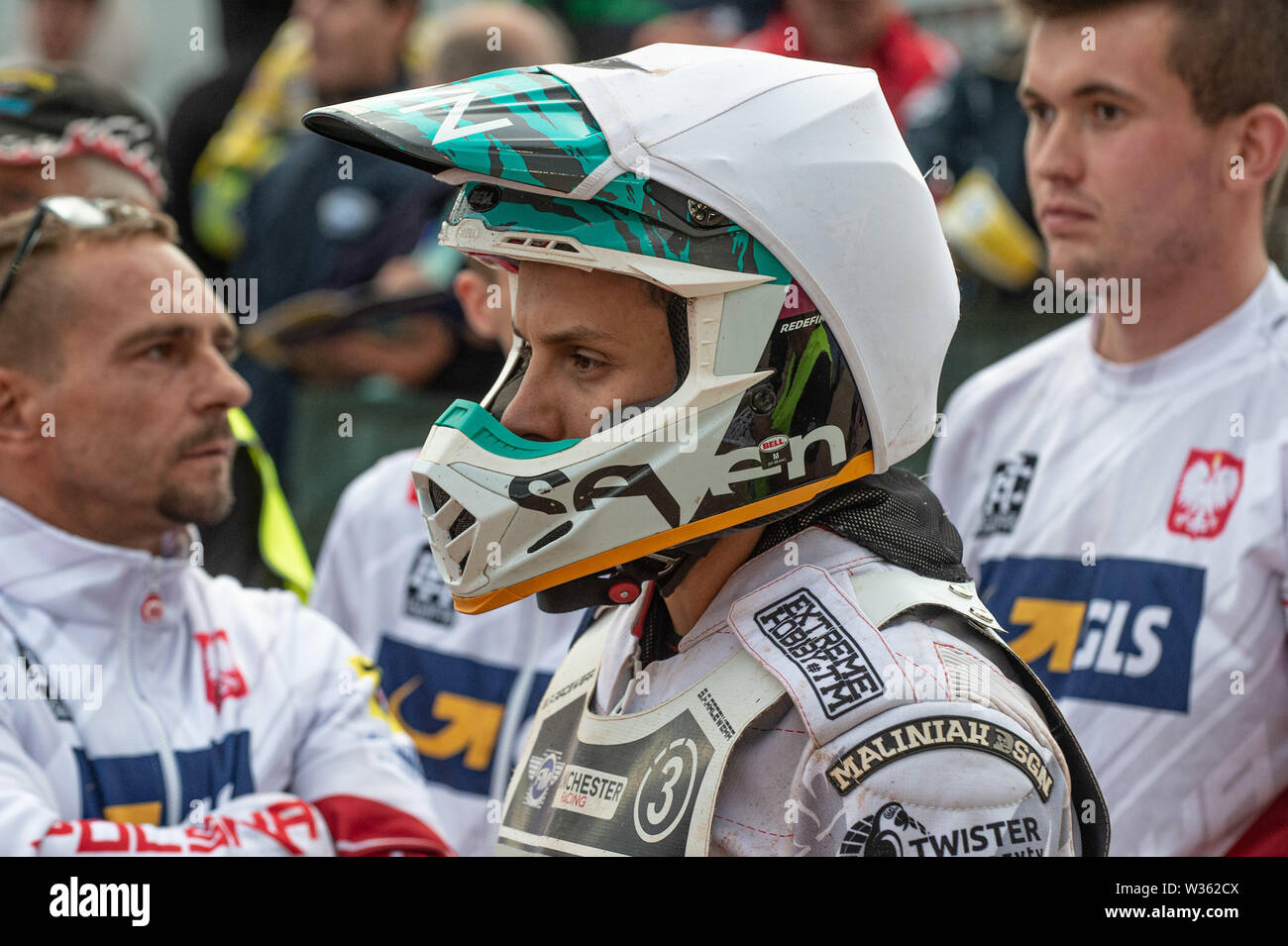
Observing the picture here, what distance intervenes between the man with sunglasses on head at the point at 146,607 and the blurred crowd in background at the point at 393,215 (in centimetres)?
192

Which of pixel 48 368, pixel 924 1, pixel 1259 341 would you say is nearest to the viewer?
pixel 48 368

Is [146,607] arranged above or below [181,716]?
above

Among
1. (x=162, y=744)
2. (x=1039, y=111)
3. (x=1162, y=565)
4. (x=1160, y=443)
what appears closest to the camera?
(x=162, y=744)

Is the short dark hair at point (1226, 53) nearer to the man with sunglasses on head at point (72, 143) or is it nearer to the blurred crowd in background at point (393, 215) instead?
the blurred crowd in background at point (393, 215)

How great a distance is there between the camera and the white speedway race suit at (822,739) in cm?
190

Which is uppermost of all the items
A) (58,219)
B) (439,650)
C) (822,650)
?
(58,219)

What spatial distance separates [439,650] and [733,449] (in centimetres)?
240

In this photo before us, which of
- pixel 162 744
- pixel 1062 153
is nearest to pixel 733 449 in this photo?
pixel 162 744

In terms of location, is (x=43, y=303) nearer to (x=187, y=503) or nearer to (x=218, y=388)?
(x=218, y=388)

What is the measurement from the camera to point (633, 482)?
204 cm

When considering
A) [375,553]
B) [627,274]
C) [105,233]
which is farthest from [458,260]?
[627,274]
